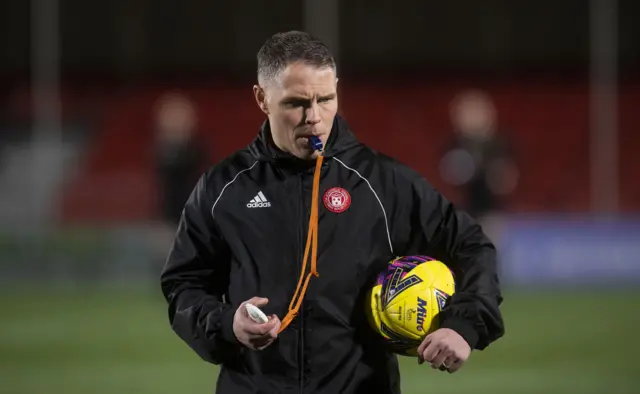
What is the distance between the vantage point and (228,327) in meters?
3.72

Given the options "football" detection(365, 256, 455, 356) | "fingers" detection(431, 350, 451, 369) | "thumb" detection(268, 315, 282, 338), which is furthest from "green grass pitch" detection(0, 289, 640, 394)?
"thumb" detection(268, 315, 282, 338)

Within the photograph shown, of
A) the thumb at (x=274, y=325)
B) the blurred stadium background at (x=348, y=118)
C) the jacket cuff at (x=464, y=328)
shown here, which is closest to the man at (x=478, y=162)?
the blurred stadium background at (x=348, y=118)

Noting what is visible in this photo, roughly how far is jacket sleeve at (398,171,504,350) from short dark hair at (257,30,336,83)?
0.52 meters

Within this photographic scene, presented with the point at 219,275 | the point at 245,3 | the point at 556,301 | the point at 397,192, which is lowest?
the point at 556,301

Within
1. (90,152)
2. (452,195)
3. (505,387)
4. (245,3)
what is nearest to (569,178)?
(452,195)

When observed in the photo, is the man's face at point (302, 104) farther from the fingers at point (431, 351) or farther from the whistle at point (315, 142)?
the fingers at point (431, 351)

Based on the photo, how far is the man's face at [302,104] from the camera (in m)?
3.78

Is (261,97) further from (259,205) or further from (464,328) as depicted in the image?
(464,328)

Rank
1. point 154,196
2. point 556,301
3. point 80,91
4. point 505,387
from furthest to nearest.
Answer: point 80,91, point 154,196, point 556,301, point 505,387

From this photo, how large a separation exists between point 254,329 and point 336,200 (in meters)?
0.59

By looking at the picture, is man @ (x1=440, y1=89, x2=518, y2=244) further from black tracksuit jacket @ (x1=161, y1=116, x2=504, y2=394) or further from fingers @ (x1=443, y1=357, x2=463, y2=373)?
fingers @ (x1=443, y1=357, x2=463, y2=373)

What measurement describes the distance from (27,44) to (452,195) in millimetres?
11165

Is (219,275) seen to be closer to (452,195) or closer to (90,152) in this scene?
(452,195)

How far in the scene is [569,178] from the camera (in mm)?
24953
